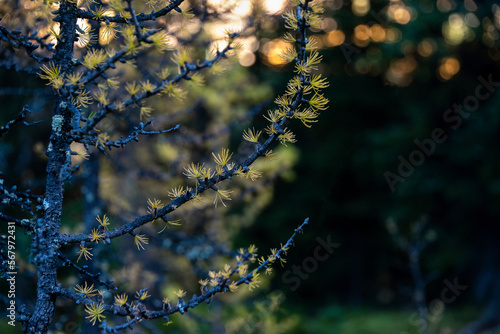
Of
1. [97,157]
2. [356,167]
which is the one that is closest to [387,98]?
[356,167]

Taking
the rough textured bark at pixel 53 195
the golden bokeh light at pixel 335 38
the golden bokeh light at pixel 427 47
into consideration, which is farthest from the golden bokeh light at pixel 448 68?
the rough textured bark at pixel 53 195

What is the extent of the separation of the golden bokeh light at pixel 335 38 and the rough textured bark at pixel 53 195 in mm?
10484

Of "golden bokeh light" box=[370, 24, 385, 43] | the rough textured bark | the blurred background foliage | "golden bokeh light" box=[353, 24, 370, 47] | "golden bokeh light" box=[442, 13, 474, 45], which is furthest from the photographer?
"golden bokeh light" box=[353, 24, 370, 47]

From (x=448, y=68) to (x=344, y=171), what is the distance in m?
3.60

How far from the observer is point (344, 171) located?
11273mm

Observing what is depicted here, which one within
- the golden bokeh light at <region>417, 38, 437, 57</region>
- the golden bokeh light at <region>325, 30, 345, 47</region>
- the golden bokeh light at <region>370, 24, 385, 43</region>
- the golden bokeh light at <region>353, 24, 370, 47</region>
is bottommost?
the golden bokeh light at <region>417, 38, 437, 57</region>

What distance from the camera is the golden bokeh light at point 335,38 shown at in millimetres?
11586

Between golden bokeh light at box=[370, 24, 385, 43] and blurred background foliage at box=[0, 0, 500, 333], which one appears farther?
golden bokeh light at box=[370, 24, 385, 43]

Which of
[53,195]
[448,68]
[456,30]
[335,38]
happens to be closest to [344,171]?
[448,68]

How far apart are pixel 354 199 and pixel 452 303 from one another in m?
3.56

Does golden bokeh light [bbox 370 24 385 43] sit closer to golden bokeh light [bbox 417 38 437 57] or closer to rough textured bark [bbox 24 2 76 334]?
golden bokeh light [bbox 417 38 437 57]

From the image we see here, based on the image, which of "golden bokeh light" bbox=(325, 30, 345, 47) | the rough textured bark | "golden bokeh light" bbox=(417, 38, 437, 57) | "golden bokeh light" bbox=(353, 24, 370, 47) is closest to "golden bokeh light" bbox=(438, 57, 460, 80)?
"golden bokeh light" bbox=(417, 38, 437, 57)

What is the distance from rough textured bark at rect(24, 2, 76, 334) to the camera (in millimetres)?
1903

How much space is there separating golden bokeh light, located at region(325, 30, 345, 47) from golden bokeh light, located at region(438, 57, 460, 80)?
285 cm
